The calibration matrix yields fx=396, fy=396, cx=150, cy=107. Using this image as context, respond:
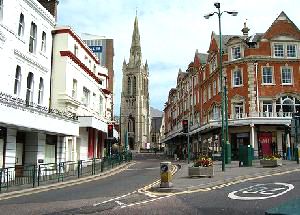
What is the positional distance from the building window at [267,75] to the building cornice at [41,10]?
25258 mm

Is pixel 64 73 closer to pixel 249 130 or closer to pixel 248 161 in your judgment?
pixel 248 161

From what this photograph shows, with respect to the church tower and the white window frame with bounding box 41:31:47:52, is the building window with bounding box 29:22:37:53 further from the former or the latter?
the church tower

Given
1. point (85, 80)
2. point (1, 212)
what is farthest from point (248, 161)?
point (1, 212)

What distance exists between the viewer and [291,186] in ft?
50.4

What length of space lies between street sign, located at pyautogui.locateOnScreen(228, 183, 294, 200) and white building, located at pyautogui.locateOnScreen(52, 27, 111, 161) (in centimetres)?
1736

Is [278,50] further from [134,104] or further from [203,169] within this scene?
[134,104]

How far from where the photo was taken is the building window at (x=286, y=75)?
44281mm

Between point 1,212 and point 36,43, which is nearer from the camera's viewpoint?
point 1,212

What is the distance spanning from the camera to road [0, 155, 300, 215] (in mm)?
11277

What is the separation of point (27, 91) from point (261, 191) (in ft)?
53.6

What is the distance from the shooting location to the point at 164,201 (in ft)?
42.2

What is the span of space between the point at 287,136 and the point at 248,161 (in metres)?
17.5

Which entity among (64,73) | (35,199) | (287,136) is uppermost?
(64,73)

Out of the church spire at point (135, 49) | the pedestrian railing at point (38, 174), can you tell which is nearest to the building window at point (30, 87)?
the pedestrian railing at point (38, 174)
